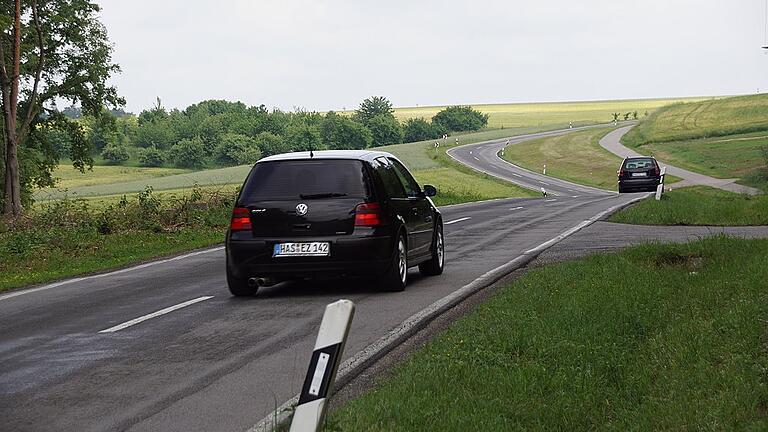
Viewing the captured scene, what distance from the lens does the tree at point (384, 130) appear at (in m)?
172

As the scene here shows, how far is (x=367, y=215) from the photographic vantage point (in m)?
12.4

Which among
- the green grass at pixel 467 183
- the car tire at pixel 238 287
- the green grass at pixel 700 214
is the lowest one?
the green grass at pixel 467 183

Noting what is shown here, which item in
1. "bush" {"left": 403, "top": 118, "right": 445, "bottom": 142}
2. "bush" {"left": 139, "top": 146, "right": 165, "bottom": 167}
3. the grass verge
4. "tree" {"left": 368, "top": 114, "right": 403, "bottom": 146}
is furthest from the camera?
"bush" {"left": 403, "top": 118, "right": 445, "bottom": 142}

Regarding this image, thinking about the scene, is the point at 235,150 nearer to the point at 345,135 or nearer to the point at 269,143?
the point at 269,143

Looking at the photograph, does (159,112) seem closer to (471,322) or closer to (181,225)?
(181,225)

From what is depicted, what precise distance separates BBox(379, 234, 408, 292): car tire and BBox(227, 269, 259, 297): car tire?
1.52 metres

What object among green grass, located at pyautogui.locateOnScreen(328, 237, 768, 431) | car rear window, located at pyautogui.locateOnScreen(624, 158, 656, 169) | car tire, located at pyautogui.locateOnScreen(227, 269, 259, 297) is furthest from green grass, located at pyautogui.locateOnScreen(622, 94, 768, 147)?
green grass, located at pyautogui.locateOnScreen(328, 237, 768, 431)

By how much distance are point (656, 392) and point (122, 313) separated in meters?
6.39

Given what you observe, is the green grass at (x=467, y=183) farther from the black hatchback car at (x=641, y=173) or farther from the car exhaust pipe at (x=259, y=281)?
the car exhaust pipe at (x=259, y=281)

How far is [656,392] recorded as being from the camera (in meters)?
7.02

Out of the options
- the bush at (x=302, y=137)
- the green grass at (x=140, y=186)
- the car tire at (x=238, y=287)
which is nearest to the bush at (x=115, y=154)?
the bush at (x=302, y=137)

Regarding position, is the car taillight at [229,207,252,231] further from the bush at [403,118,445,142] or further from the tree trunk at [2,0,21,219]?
the bush at [403,118,445,142]

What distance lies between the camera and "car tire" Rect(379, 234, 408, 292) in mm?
12547

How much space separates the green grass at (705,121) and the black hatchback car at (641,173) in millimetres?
52710
